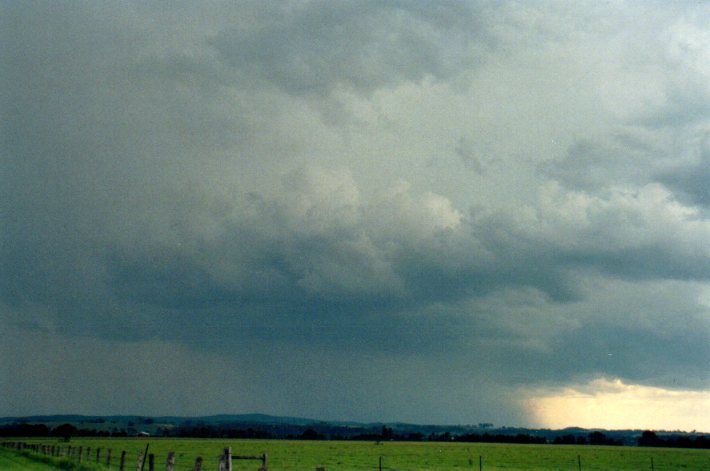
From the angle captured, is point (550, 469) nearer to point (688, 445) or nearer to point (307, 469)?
point (307, 469)

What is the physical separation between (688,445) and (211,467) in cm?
16490

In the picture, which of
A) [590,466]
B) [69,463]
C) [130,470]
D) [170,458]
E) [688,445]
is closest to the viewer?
[170,458]

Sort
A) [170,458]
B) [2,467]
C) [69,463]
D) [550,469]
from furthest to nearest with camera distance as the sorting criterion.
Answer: [550,469] → [69,463] → [2,467] → [170,458]

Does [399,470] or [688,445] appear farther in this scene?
[688,445]

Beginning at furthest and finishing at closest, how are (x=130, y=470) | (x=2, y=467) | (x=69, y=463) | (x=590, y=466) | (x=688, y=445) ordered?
(x=688, y=445) → (x=590, y=466) → (x=130, y=470) → (x=69, y=463) → (x=2, y=467)

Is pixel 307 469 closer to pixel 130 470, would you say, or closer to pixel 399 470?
pixel 399 470

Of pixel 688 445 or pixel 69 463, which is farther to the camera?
pixel 688 445

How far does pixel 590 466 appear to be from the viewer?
84.4m

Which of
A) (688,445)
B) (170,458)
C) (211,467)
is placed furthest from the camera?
(688,445)

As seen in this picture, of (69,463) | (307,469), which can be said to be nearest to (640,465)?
(307,469)

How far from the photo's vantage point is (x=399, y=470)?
6838cm

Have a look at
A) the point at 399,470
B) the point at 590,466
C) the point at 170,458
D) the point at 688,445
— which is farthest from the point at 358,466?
the point at 688,445

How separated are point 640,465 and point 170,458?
7513cm

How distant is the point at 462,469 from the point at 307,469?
16.2 meters
